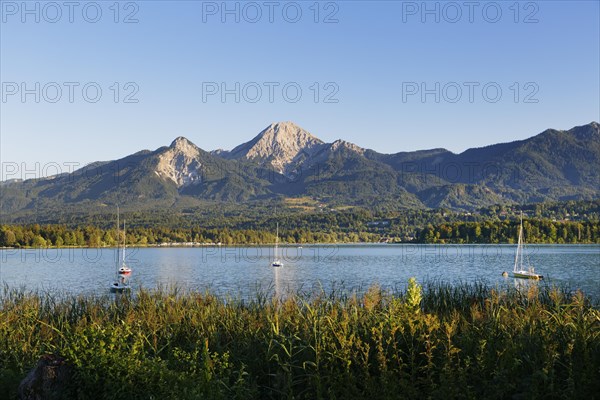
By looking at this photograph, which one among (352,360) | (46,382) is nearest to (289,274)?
(352,360)

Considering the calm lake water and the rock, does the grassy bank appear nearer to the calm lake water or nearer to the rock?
the rock

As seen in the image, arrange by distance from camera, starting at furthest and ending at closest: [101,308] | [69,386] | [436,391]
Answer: [101,308]
[69,386]
[436,391]

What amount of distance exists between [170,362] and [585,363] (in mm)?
7370

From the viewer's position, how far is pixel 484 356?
1055 centimetres

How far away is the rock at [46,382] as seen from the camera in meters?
9.86

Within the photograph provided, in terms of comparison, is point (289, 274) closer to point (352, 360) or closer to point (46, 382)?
point (352, 360)

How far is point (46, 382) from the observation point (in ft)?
32.5

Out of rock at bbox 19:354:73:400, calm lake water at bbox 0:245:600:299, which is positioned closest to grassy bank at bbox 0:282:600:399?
rock at bbox 19:354:73:400

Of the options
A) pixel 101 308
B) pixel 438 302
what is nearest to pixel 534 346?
pixel 438 302

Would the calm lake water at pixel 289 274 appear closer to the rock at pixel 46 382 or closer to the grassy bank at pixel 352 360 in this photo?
the grassy bank at pixel 352 360

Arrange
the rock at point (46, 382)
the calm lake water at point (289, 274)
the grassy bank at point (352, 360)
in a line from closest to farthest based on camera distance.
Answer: the grassy bank at point (352, 360)
the rock at point (46, 382)
the calm lake water at point (289, 274)

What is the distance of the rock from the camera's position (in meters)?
9.86

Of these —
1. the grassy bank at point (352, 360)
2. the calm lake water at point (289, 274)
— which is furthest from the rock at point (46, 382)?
the calm lake water at point (289, 274)

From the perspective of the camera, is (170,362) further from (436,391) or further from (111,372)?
(436,391)
